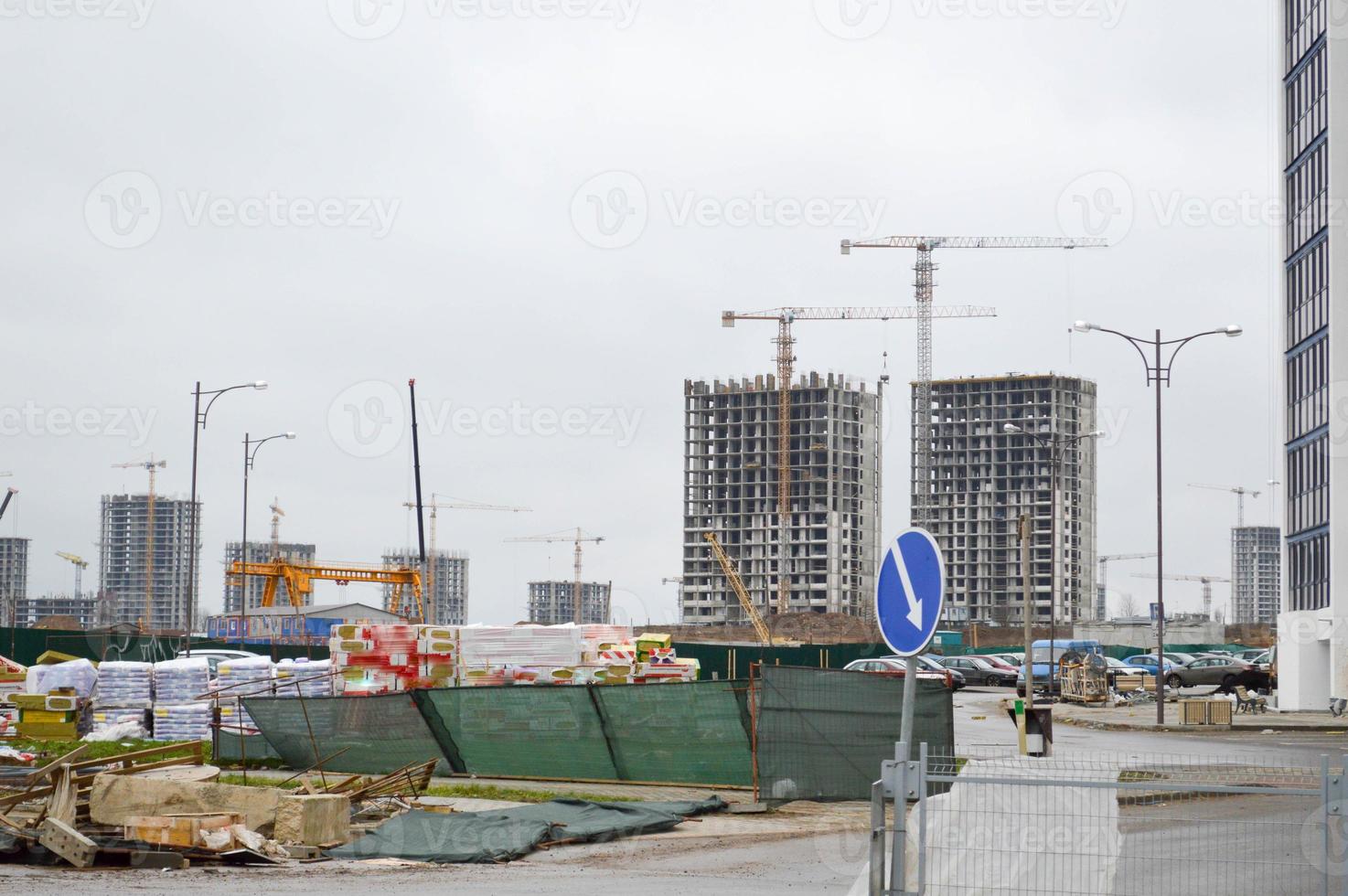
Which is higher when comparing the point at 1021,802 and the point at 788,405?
the point at 788,405

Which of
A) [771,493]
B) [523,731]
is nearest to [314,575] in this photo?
[523,731]

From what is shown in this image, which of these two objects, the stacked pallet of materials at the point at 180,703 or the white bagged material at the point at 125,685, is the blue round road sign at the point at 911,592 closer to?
the stacked pallet of materials at the point at 180,703

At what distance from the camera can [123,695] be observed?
89.8 feet

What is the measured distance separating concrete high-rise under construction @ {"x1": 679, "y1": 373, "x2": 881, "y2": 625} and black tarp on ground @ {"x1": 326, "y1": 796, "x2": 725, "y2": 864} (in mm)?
165634

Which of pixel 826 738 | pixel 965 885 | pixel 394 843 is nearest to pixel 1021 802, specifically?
pixel 965 885

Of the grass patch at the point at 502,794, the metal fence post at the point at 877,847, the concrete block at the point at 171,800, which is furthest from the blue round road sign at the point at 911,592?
the grass patch at the point at 502,794

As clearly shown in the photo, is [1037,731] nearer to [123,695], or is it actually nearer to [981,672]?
[123,695]

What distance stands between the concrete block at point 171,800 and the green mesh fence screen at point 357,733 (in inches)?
224

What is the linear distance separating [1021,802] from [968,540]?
18236cm

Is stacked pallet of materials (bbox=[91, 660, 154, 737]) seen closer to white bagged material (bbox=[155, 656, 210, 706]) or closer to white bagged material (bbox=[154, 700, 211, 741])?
white bagged material (bbox=[155, 656, 210, 706])

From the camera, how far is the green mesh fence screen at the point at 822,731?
1708cm

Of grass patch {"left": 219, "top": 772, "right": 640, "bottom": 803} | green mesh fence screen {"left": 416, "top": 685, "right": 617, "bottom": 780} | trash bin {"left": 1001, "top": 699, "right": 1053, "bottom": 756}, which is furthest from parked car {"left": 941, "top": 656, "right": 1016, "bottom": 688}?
grass patch {"left": 219, "top": 772, "right": 640, "bottom": 803}

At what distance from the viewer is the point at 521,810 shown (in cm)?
1566

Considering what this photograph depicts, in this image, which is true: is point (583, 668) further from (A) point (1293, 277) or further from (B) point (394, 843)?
(A) point (1293, 277)
